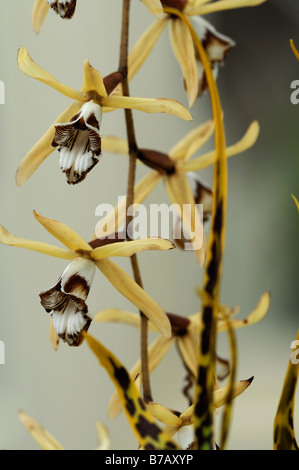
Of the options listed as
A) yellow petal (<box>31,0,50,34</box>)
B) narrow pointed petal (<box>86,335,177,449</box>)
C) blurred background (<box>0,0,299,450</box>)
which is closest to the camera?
narrow pointed petal (<box>86,335,177,449</box>)

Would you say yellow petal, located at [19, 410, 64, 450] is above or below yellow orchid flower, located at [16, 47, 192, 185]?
below

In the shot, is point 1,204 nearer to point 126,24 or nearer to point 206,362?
point 126,24

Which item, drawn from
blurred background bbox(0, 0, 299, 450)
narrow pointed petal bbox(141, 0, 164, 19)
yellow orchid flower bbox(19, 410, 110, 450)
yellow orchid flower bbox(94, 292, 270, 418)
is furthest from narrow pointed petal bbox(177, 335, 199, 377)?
blurred background bbox(0, 0, 299, 450)

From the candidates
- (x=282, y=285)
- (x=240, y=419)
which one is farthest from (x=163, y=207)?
(x=282, y=285)

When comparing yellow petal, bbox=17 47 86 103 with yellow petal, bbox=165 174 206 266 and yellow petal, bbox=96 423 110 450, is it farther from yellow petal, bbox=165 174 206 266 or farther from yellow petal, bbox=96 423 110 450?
yellow petal, bbox=96 423 110 450

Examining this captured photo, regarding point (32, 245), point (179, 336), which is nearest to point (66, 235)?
point (32, 245)

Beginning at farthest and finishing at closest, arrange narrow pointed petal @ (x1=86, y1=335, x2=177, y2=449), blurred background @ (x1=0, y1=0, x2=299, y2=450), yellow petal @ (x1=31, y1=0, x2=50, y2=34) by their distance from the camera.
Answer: blurred background @ (x1=0, y1=0, x2=299, y2=450), yellow petal @ (x1=31, y1=0, x2=50, y2=34), narrow pointed petal @ (x1=86, y1=335, x2=177, y2=449)

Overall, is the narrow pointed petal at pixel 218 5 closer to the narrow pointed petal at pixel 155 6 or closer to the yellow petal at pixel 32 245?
the narrow pointed petal at pixel 155 6
